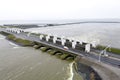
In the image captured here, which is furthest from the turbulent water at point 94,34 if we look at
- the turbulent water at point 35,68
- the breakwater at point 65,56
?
the turbulent water at point 35,68

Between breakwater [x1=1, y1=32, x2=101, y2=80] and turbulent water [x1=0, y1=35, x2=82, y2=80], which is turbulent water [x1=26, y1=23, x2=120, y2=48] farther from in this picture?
turbulent water [x1=0, y1=35, x2=82, y2=80]

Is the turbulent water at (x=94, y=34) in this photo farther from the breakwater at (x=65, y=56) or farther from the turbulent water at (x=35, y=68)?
the turbulent water at (x=35, y=68)

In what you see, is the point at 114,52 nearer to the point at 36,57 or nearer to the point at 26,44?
the point at 36,57

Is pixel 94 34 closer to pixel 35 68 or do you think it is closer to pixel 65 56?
pixel 65 56

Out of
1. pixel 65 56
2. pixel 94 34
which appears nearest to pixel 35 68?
pixel 65 56

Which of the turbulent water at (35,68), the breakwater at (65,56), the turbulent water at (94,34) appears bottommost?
the turbulent water at (94,34)

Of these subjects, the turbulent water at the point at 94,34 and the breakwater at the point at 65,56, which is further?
the turbulent water at the point at 94,34

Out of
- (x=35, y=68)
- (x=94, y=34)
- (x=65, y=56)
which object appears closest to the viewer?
(x=35, y=68)

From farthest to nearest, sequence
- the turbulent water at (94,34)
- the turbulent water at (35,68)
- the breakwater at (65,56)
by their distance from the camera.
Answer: the turbulent water at (94,34), the turbulent water at (35,68), the breakwater at (65,56)
